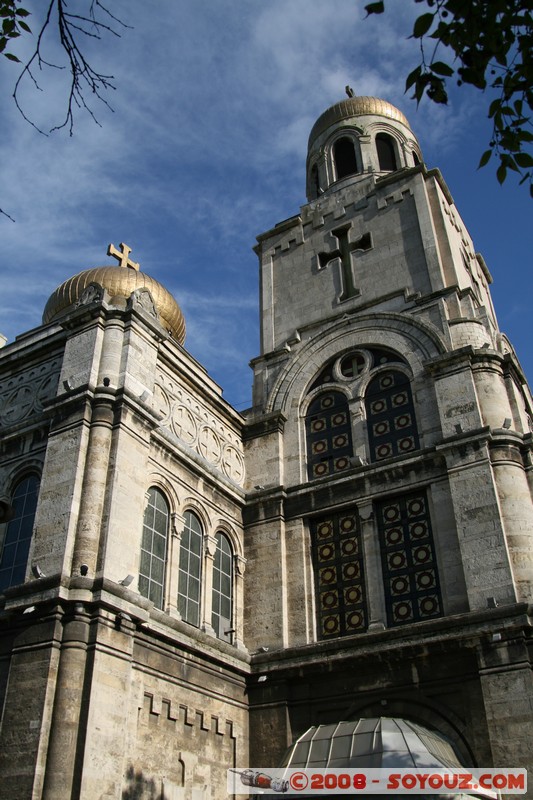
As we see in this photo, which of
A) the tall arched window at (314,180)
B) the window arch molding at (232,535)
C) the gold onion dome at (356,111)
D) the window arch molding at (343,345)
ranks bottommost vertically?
the window arch molding at (232,535)

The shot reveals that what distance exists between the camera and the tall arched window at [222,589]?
18.9m

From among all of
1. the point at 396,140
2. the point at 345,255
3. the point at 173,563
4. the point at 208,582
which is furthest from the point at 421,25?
the point at 396,140

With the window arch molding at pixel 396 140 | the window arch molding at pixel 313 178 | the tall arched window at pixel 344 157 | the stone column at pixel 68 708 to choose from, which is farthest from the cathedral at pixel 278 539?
the window arch molding at pixel 313 178

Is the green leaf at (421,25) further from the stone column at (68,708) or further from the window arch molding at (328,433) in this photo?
the window arch molding at (328,433)

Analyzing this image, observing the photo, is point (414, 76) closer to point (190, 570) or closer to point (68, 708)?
point (68, 708)

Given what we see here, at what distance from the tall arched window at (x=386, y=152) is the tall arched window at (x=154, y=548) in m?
16.8

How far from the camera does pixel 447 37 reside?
7.45 meters

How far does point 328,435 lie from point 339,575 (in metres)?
4.04

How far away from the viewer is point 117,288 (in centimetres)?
2653

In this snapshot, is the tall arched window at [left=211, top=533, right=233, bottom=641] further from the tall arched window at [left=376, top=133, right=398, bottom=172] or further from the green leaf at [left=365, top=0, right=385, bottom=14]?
the tall arched window at [left=376, top=133, right=398, bottom=172]

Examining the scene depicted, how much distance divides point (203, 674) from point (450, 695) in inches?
200

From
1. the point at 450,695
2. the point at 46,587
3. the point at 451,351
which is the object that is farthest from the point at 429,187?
the point at 46,587

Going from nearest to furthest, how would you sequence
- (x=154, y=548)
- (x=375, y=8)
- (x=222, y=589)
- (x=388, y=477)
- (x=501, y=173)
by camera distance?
(x=375, y=8)
(x=501, y=173)
(x=154, y=548)
(x=222, y=589)
(x=388, y=477)

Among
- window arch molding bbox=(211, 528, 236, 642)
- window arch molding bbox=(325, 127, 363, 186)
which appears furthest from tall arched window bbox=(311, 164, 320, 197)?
window arch molding bbox=(211, 528, 236, 642)
